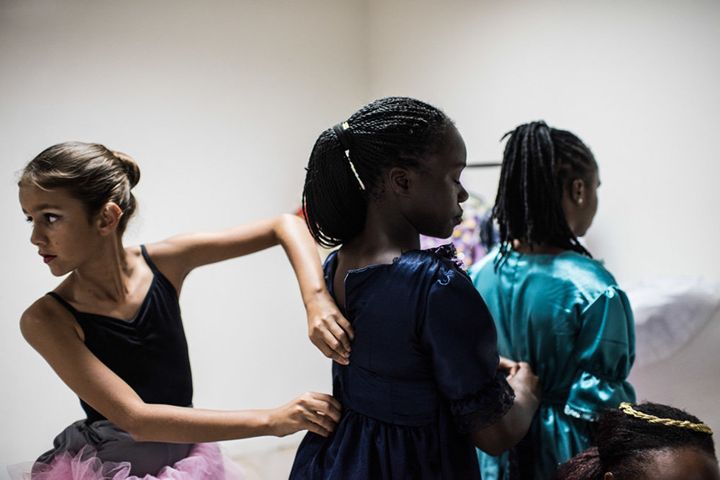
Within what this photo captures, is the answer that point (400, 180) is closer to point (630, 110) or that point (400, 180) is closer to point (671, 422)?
point (671, 422)

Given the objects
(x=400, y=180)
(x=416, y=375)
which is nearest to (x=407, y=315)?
(x=416, y=375)

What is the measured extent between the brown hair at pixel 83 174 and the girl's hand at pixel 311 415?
0.55 meters

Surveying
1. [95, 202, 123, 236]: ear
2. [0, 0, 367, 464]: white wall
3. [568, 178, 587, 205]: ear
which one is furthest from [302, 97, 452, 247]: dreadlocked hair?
[0, 0, 367, 464]: white wall

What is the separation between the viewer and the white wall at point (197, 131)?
2.62 meters

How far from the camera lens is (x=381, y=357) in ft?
3.62

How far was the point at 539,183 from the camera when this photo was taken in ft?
5.50

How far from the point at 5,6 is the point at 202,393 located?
5.64 ft

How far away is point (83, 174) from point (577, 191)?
1.08 metres

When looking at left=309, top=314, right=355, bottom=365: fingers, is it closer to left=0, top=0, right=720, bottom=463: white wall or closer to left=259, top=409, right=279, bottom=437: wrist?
left=259, top=409, right=279, bottom=437: wrist

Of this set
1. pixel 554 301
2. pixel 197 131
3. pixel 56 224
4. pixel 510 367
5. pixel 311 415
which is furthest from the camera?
pixel 197 131

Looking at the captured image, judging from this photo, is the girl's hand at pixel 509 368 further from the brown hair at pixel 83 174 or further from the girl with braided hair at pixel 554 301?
the brown hair at pixel 83 174

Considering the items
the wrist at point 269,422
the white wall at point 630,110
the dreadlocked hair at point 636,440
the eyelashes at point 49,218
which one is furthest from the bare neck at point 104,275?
the white wall at point 630,110

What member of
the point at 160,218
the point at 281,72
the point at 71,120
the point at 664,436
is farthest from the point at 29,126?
the point at 664,436

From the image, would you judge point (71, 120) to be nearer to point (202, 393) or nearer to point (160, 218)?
point (160, 218)
